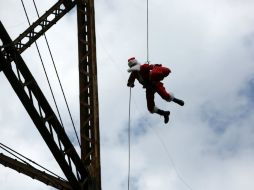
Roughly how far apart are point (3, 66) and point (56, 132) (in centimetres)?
164

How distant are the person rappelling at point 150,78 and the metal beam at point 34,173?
2152 millimetres

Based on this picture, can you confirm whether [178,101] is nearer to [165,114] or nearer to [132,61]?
[165,114]

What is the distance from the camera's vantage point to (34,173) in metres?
10.5

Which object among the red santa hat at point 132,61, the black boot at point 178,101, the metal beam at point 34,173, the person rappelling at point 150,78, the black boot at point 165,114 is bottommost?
the metal beam at point 34,173

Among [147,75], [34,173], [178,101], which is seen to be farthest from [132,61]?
[34,173]

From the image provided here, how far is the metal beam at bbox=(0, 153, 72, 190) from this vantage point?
10297 mm

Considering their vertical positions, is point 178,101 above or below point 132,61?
below

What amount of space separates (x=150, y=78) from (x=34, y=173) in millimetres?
2760

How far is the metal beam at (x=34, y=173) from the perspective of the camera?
10.3m

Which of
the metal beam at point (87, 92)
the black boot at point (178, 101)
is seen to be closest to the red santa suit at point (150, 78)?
the black boot at point (178, 101)

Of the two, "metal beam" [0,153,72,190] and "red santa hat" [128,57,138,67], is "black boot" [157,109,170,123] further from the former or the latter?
"metal beam" [0,153,72,190]

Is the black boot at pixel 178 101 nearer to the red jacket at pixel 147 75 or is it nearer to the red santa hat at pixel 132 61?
the red jacket at pixel 147 75

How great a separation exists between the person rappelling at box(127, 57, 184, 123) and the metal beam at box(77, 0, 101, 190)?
132 centimetres

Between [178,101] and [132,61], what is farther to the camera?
[132,61]
